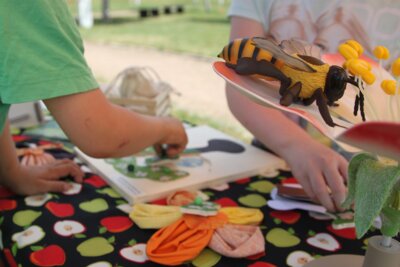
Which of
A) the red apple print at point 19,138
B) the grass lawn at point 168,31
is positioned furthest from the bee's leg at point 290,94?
the grass lawn at point 168,31

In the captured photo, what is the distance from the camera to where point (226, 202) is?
732 millimetres

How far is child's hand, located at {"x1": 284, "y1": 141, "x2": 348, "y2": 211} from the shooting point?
2.05 ft

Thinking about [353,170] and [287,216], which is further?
[287,216]

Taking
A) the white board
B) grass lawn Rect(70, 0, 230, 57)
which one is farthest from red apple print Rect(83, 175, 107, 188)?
grass lawn Rect(70, 0, 230, 57)

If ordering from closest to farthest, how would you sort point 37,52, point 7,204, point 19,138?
point 37,52, point 7,204, point 19,138

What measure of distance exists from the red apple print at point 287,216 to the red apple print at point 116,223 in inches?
8.8

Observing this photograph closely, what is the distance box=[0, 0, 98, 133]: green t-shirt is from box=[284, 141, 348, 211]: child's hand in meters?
0.34

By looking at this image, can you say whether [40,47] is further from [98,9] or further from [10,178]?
[98,9]

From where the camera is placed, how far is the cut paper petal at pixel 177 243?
55 centimetres

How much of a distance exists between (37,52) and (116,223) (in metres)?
0.28

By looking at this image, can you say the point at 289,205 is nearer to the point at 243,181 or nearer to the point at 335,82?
the point at 243,181

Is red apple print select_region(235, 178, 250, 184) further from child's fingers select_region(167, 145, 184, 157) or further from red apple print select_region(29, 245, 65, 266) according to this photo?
red apple print select_region(29, 245, 65, 266)

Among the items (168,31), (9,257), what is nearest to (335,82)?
(9,257)

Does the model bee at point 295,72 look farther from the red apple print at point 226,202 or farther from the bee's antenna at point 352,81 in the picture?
the red apple print at point 226,202
